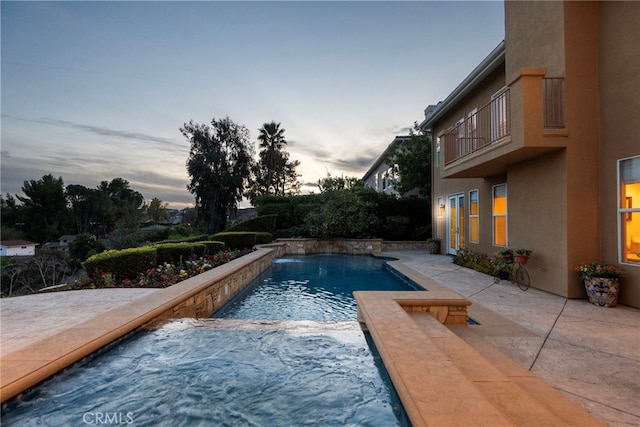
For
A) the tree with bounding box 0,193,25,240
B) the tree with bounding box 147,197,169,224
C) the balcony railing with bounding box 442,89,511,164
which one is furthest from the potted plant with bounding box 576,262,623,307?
the tree with bounding box 147,197,169,224

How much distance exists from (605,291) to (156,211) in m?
65.2

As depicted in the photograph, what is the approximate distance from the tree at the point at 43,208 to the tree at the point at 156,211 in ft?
69.7

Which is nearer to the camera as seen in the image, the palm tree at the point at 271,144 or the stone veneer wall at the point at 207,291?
the stone veneer wall at the point at 207,291

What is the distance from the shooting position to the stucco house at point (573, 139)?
536cm

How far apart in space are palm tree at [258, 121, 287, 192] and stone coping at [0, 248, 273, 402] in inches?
1139

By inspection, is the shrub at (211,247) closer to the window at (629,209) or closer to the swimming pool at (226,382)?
the swimming pool at (226,382)

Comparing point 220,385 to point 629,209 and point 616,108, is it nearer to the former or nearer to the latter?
point 629,209

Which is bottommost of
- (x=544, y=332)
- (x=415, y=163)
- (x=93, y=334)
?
(x=544, y=332)

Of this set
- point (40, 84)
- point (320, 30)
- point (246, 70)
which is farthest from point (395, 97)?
point (40, 84)

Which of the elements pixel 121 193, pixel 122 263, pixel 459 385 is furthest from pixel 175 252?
pixel 121 193

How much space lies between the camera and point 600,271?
541cm

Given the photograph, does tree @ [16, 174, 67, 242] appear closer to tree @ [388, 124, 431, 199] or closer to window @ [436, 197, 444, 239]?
tree @ [388, 124, 431, 199]

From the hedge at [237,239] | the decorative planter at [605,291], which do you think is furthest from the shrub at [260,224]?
the decorative planter at [605,291]

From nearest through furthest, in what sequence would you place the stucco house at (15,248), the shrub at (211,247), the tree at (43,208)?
1. the shrub at (211,247)
2. the stucco house at (15,248)
3. the tree at (43,208)
